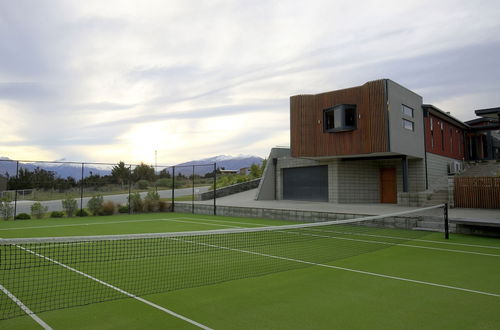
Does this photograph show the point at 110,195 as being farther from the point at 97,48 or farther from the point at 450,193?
the point at 450,193

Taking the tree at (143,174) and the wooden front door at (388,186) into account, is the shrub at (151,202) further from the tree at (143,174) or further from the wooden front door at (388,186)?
the wooden front door at (388,186)

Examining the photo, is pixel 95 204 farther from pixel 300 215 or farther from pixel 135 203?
pixel 300 215

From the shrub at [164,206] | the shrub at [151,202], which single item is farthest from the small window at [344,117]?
the shrub at [151,202]

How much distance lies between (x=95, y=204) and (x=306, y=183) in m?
16.1

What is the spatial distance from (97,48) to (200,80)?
587 cm

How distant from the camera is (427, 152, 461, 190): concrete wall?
80.4ft

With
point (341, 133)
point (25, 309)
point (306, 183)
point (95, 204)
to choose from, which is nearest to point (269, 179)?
point (306, 183)

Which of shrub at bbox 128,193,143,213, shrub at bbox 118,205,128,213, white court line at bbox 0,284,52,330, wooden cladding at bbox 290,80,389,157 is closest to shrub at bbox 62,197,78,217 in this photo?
shrub at bbox 118,205,128,213

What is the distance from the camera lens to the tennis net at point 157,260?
5852mm

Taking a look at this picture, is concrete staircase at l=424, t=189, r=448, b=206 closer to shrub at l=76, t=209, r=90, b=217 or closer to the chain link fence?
the chain link fence

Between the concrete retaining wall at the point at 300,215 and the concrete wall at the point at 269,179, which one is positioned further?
the concrete wall at the point at 269,179

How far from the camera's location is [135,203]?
86.9 feet

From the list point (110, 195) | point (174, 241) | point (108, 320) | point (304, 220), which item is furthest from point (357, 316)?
point (110, 195)

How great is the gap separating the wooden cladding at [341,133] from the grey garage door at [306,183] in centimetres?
335
